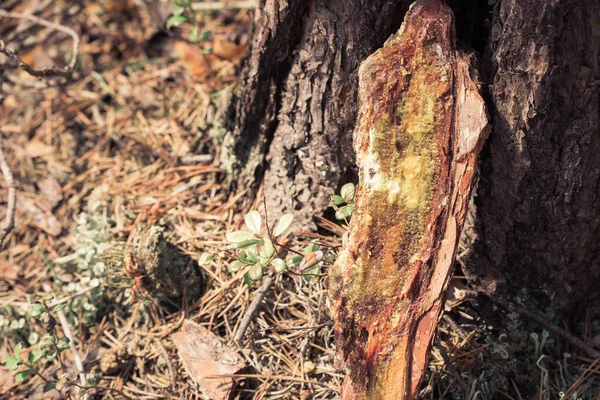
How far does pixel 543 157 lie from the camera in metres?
1.82

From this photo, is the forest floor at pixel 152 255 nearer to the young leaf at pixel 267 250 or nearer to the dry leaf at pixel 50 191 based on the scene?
the dry leaf at pixel 50 191

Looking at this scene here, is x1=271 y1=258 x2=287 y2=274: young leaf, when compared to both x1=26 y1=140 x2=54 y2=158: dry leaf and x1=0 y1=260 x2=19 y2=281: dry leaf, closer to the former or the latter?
x1=0 y1=260 x2=19 y2=281: dry leaf

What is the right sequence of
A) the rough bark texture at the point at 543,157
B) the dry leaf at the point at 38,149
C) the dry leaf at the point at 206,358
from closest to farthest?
the rough bark texture at the point at 543,157
the dry leaf at the point at 206,358
the dry leaf at the point at 38,149

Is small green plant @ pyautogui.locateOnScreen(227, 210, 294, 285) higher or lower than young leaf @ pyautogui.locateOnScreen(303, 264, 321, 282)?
higher

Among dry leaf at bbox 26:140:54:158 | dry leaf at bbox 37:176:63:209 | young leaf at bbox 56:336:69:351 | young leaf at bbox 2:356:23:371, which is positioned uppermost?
dry leaf at bbox 26:140:54:158

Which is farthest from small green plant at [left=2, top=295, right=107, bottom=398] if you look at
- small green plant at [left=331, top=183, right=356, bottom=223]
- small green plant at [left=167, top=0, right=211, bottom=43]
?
small green plant at [left=167, top=0, right=211, bottom=43]

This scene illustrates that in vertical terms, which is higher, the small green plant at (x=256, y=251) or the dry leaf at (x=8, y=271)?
the small green plant at (x=256, y=251)

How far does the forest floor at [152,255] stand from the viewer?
82.0 inches

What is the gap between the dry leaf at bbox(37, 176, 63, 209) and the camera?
2898mm

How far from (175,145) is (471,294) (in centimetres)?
163

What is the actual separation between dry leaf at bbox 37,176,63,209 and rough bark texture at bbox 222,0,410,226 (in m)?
1.00

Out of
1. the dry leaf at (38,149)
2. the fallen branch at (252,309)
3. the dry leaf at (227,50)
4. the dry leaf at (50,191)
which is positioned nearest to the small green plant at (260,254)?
the fallen branch at (252,309)

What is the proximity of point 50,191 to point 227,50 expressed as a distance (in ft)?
3.98

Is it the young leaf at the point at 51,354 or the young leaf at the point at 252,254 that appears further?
the young leaf at the point at 51,354
